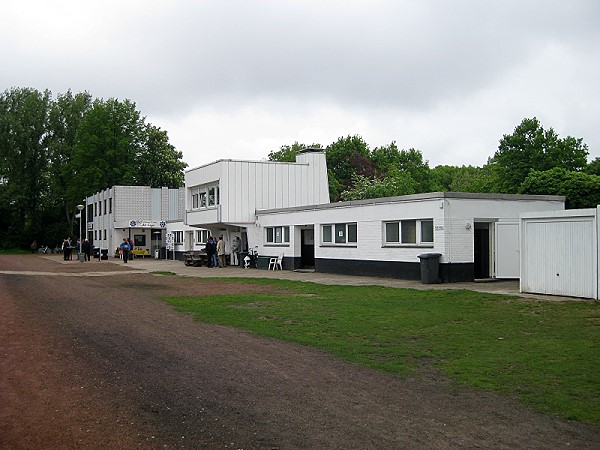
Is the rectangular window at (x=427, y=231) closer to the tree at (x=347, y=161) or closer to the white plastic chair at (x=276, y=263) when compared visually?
the white plastic chair at (x=276, y=263)

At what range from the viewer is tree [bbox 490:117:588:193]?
55.8m

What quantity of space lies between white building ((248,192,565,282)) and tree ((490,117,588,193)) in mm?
31464

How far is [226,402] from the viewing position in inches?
280

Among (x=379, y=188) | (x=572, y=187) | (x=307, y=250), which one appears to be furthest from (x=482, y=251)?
(x=379, y=188)

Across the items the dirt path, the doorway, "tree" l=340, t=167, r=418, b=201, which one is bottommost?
the dirt path

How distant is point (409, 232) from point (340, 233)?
5.14m

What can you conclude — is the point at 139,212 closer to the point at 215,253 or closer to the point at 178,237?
the point at 178,237

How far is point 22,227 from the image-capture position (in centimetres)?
7931

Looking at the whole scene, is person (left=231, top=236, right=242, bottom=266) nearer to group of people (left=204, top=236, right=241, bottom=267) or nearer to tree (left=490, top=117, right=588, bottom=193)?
group of people (left=204, top=236, right=241, bottom=267)

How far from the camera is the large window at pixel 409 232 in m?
23.3

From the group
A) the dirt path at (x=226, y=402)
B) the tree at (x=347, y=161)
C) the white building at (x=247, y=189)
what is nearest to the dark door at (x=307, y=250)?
the white building at (x=247, y=189)

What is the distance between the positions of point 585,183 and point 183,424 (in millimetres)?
35175

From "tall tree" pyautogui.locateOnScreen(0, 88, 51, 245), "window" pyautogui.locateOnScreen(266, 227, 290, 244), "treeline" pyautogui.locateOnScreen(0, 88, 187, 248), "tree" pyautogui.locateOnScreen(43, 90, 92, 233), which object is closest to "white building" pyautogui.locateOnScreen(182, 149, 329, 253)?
"window" pyautogui.locateOnScreen(266, 227, 290, 244)

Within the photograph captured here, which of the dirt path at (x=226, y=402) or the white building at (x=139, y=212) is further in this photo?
the white building at (x=139, y=212)
